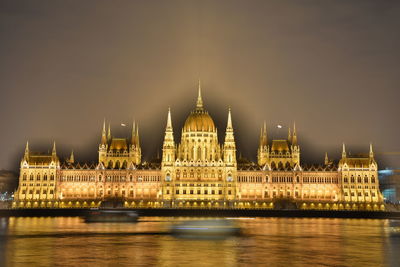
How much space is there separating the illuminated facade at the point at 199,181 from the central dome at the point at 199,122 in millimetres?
314

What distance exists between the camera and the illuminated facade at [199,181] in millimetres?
165500

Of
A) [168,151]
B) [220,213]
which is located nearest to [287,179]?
[168,151]

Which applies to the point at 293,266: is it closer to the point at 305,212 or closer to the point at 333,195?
the point at 305,212

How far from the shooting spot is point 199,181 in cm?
16712

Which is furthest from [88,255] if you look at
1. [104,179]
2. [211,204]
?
[104,179]

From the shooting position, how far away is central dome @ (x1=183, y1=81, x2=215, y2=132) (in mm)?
177750

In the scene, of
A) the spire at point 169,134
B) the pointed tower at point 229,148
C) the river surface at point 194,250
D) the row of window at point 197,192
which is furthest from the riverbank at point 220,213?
the river surface at point 194,250

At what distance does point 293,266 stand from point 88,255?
46.0ft

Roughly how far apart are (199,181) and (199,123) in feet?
63.8

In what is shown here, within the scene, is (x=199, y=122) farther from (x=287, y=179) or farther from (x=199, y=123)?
(x=287, y=179)

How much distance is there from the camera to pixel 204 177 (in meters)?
168

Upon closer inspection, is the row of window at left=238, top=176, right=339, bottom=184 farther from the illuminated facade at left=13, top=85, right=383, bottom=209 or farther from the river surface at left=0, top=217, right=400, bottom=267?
the river surface at left=0, top=217, right=400, bottom=267

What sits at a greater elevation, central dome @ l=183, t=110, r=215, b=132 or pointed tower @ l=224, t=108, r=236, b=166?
central dome @ l=183, t=110, r=215, b=132

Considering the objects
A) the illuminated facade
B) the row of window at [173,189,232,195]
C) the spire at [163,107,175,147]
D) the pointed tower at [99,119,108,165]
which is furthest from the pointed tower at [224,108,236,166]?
the pointed tower at [99,119,108,165]
